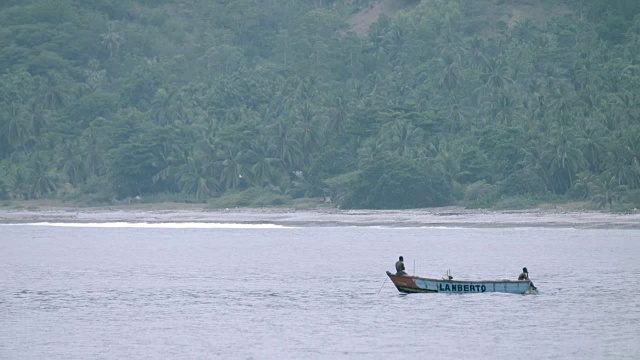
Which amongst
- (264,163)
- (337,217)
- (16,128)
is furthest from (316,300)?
(16,128)

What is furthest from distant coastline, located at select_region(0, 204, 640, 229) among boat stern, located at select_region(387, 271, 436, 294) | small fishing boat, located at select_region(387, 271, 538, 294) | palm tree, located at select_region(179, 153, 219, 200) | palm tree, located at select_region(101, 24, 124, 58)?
palm tree, located at select_region(101, 24, 124, 58)

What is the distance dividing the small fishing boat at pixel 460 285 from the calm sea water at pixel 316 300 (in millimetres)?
690

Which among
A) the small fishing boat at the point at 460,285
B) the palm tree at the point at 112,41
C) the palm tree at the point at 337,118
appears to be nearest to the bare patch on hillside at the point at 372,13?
the palm tree at the point at 112,41

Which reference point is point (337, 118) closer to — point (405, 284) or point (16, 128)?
point (16, 128)

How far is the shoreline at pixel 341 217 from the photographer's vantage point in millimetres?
92062

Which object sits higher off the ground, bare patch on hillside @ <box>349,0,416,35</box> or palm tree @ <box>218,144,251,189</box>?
bare patch on hillside @ <box>349,0,416,35</box>

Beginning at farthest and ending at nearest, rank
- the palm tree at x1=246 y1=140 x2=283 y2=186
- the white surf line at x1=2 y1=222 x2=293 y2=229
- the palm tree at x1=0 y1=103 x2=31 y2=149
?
the palm tree at x1=0 y1=103 x2=31 y2=149 → the palm tree at x1=246 y1=140 x2=283 y2=186 → the white surf line at x1=2 y1=222 x2=293 y2=229

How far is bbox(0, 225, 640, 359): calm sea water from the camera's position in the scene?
4472 cm

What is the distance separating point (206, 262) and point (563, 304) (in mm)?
31525

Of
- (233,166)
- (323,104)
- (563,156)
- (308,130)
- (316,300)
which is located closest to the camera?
(316,300)

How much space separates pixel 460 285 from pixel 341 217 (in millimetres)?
49877

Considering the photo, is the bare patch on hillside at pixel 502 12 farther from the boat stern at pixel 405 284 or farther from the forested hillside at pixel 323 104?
the boat stern at pixel 405 284

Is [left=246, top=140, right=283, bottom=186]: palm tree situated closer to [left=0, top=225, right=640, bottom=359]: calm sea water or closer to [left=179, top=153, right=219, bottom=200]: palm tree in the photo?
[left=179, top=153, right=219, bottom=200]: palm tree

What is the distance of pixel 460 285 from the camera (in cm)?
5469
